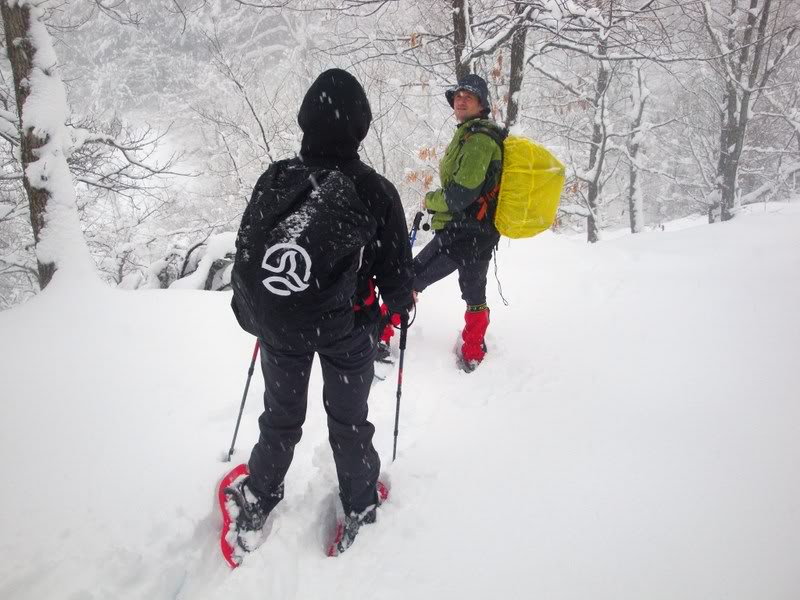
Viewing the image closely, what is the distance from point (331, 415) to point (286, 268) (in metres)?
0.91

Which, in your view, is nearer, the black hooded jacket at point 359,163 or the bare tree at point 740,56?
the black hooded jacket at point 359,163

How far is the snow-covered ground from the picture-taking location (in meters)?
1.93

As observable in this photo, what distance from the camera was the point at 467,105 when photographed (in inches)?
122

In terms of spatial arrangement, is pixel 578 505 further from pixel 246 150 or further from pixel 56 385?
pixel 246 150

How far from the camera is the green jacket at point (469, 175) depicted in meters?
2.86

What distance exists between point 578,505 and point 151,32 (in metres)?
28.0

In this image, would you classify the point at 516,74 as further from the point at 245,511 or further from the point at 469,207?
the point at 245,511

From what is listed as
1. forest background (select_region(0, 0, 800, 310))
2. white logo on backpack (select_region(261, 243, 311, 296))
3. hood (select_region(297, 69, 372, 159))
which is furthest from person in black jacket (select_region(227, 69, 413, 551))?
forest background (select_region(0, 0, 800, 310))

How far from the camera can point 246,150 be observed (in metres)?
17.3

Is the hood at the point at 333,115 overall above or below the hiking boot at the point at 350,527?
above

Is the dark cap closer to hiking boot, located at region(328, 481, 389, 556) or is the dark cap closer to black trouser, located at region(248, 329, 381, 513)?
black trouser, located at region(248, 329, 381, 513)

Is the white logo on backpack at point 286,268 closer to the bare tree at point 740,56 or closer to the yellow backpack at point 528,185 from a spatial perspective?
the yellow backpack at point 528,185

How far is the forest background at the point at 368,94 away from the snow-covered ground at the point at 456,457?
2.27m

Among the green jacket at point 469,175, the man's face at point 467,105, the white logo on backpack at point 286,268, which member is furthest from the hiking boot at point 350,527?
the man's face at point 467,105
